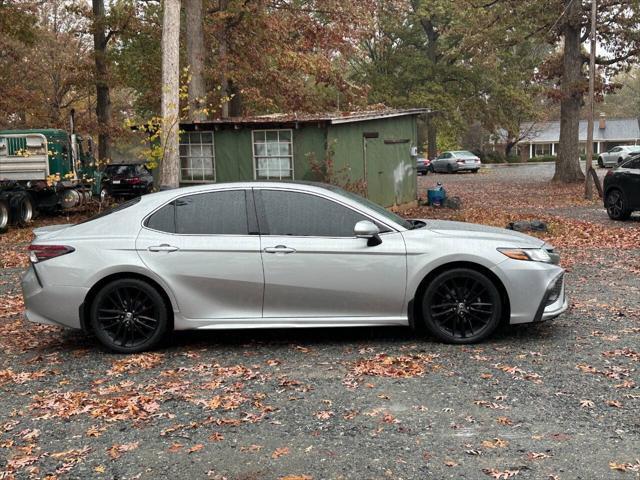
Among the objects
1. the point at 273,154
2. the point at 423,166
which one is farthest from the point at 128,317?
the point at 423,166

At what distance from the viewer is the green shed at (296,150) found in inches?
689

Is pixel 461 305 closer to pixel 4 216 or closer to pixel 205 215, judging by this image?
pixel 205 215

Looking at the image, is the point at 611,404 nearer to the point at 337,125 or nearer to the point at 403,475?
the point at 403,475

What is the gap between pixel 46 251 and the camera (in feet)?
20.5

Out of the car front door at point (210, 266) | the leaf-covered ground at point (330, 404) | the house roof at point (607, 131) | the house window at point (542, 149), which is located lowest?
the leaf-covered ground at point (330, 404)

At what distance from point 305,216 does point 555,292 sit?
2375 mm

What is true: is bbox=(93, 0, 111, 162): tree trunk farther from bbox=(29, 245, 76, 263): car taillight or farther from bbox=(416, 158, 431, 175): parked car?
bbox=(29, 245, 76, 263): car taillight

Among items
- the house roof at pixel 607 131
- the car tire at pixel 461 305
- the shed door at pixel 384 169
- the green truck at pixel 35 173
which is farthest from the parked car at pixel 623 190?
the house roof at pixel 607 131

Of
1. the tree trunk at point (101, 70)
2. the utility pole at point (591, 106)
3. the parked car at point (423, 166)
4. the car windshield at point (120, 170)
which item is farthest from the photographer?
the parked car at point (423, 166)

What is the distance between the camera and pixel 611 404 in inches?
185

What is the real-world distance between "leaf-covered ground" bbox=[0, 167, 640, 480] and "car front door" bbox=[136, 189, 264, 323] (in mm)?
455

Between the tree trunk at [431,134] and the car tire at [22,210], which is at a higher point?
the tree trunk at [431,134]

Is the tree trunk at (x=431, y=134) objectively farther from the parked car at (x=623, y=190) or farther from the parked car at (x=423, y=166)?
the parked car at (x=623, y=190)

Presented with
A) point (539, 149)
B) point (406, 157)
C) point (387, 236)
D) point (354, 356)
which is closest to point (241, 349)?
point (354, 356)
